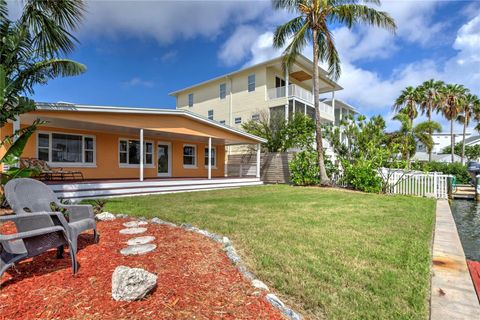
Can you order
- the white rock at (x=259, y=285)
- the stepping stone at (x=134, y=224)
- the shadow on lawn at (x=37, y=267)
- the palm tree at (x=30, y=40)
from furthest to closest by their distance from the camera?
1. the palm tree at (x=30, y=40)
2. the stepping stone at (x=134, y=224)
3. the shadow on lawn at (x=37, y=267)
4. the white rock at (x=259, y=285)

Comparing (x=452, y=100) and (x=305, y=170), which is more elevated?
(x=452, y=100)

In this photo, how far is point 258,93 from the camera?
21.7 m

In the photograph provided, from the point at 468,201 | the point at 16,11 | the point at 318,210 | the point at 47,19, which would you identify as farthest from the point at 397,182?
the point at 16,11

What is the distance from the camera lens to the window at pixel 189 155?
16.9 metres

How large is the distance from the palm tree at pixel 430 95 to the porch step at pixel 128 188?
25208 millimetres

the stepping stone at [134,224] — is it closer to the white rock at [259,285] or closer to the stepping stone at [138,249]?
the stepping stone at [138,249]

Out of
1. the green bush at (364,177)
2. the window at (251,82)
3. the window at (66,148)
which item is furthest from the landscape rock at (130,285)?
the window at (251,82)

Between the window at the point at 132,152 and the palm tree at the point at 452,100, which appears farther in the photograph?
the palm tree at the point at 452,100

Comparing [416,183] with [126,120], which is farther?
[416,183]

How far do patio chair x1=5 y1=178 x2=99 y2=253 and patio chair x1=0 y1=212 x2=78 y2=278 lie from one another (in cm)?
23

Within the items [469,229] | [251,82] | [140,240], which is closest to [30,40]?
[140,240]

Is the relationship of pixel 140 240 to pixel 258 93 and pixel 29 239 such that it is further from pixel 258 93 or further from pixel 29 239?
pixel 258 93

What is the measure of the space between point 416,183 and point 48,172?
16.2 meters

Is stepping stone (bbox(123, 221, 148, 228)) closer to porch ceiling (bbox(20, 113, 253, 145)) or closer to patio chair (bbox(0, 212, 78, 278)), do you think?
patio chair (bbox(0, 212, 78, 278))
